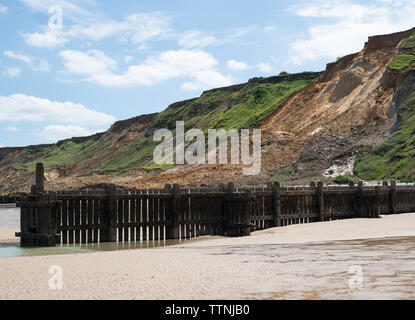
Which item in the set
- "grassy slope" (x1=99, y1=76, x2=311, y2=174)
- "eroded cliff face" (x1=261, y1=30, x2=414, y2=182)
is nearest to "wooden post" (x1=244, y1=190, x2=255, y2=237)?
"eroded cliff face" (x1=261, y1=30, x2=414, y2=182)

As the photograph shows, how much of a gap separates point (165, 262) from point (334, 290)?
5.21 meters

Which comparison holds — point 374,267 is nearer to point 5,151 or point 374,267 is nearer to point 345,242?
point 345,242

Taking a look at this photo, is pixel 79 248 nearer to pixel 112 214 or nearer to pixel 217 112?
pixel 112 214

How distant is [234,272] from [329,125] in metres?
56.8

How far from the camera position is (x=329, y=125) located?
6625 centimetres

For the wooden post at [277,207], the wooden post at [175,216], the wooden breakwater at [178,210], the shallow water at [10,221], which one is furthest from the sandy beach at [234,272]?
the shallow water at [10,221]

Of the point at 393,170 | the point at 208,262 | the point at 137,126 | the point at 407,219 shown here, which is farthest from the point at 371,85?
the point at 137,126

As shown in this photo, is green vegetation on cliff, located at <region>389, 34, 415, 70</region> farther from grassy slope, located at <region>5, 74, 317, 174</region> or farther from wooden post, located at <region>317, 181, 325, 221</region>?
wooden post, located at <region>317, 181, 325, 221</region>

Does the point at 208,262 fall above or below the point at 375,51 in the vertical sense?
below

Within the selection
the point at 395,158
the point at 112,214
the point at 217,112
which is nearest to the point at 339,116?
the point at 395,158

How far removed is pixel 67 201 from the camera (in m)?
19.4

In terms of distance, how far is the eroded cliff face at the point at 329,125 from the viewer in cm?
5712
